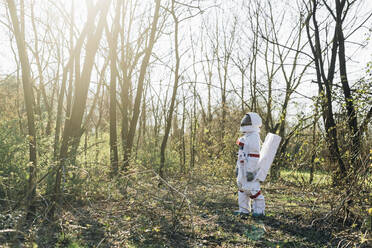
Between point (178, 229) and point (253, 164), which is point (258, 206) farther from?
point (178, 229)

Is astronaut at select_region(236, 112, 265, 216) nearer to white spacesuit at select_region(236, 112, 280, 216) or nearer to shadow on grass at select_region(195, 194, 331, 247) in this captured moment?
white spacesuit at select_region(236, 112, 280, 216)

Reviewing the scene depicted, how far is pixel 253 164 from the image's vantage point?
6.09 meters

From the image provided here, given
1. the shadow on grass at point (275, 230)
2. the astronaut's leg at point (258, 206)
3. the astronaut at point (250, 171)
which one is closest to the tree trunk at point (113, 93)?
the shadow on grass at point (275, 230)

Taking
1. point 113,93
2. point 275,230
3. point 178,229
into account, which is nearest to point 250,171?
point 275,230

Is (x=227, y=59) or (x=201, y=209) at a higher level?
(x=227, y=59)

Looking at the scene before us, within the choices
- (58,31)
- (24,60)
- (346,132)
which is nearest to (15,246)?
(24,60)

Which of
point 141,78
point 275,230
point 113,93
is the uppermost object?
point 141,78

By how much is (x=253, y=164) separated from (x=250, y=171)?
140 mm

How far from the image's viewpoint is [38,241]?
3213mm

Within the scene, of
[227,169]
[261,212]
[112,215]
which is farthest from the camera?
[227,169]

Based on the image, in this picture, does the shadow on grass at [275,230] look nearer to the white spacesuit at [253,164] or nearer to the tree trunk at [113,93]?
the white spacesuit at [253,164]

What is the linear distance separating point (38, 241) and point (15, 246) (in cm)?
60

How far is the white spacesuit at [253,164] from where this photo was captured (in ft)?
19.5

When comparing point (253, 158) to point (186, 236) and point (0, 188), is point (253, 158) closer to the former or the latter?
point (186, 236)
